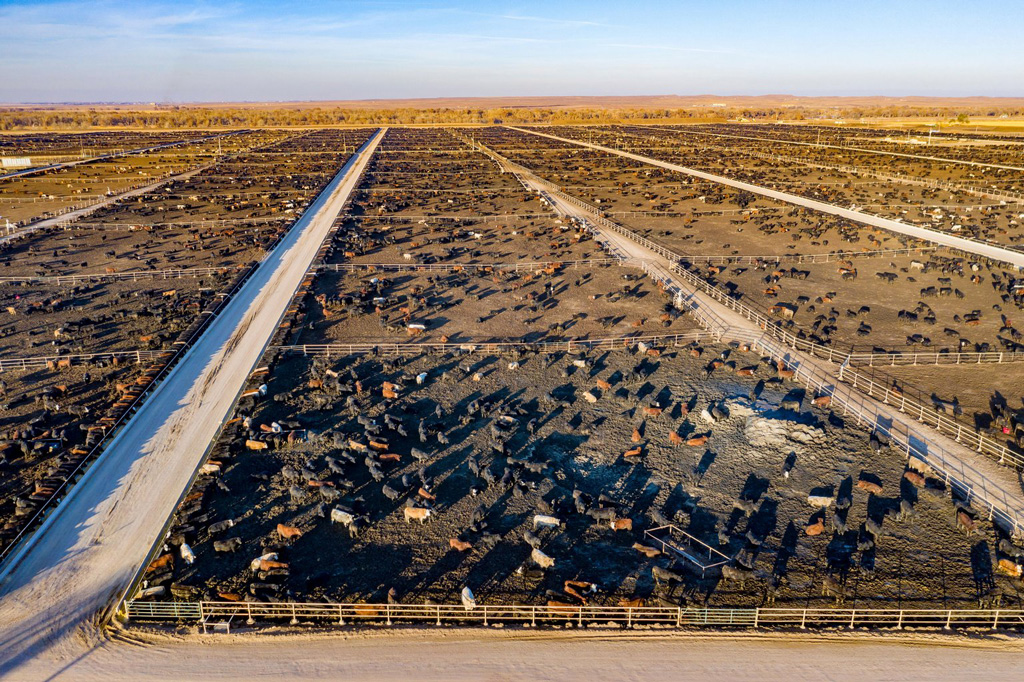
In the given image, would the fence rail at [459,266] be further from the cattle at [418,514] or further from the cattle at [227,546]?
the cattle at [227,546]

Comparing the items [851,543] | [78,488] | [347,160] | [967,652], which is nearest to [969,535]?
[851,543]

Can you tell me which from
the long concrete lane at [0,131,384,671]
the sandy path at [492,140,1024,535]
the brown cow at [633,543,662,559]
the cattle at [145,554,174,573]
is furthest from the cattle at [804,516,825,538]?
the long concrete lane at [0,131,384,671]

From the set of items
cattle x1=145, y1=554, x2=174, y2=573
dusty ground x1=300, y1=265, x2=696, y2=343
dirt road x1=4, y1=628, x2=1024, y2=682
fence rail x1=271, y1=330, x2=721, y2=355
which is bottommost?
dirt road x1=4, y1=628, x2=1024, y2=682

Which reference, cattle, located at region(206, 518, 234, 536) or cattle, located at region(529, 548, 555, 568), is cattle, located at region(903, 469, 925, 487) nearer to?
cattle, located at region(529, 548, 555, 568)

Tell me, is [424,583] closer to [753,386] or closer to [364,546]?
[364,546]

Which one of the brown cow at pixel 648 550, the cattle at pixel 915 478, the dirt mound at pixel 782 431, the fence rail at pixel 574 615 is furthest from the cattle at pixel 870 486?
the brown cow at pixel 648 550
